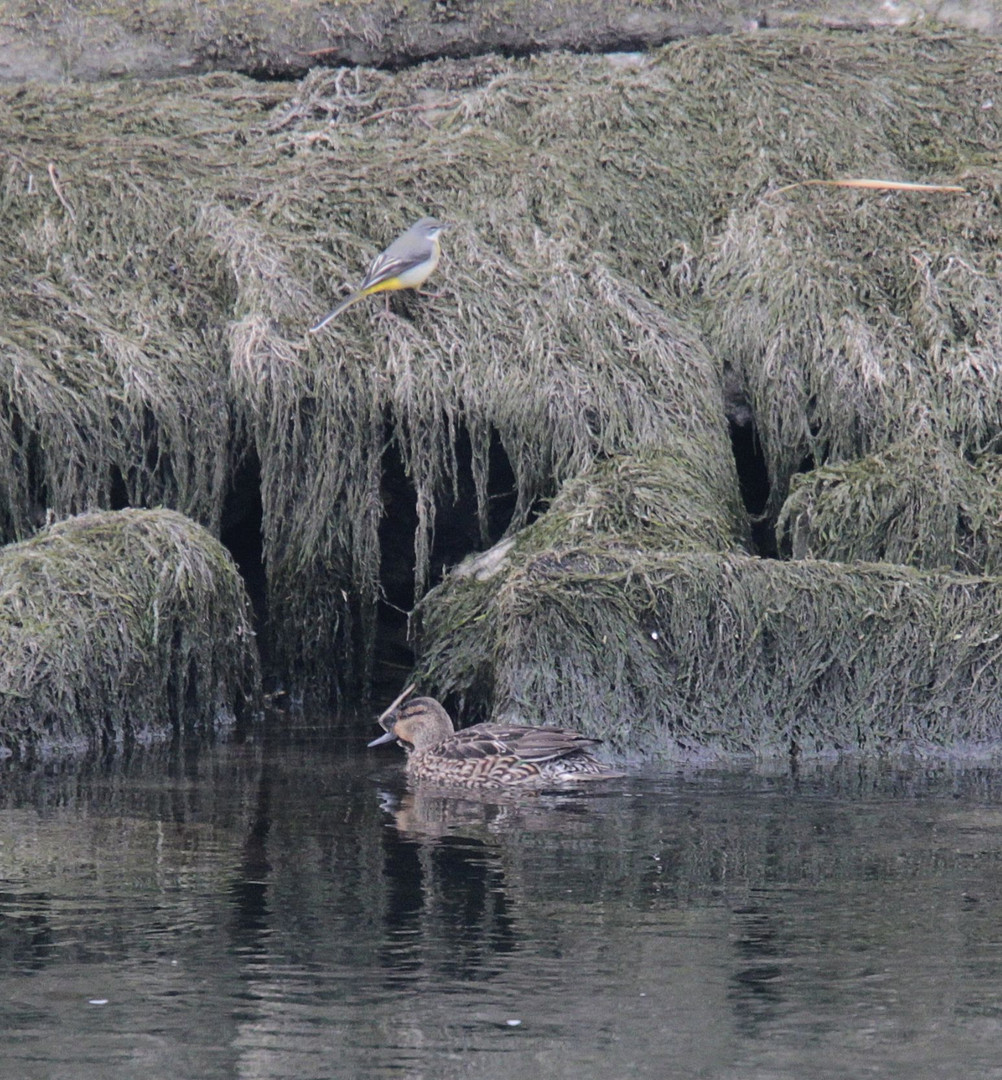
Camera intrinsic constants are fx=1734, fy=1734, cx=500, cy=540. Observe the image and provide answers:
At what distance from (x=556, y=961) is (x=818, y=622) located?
12.0ft

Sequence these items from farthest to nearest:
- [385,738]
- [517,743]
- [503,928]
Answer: [385,738]
[517,743]
[503,928]

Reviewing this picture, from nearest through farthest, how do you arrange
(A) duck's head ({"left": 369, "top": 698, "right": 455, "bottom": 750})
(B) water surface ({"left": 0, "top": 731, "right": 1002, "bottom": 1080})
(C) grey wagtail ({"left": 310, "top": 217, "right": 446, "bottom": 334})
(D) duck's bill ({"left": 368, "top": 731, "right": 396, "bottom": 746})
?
(B) water surface ({"left": 0, "top": 731, "right": 1002, "bottom": 1080}), (A) duck's head ({"left": 369, "top": 698, "right": 455, "bottom": 750}), (D) duck's bill ({"left": 368, "top": 731, "right": 396, "bottom": 746}), (C) grey wagtail ({"left": 310, "top": 217, "right": 446, "bottom": 334})

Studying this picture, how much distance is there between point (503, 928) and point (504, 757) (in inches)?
94.5

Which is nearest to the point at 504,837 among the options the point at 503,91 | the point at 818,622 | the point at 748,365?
the point at 818,622

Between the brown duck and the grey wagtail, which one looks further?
the grey wagtail

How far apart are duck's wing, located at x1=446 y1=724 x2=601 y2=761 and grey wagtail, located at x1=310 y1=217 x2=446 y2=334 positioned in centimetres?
272

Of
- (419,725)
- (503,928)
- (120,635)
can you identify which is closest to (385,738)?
(419,725)

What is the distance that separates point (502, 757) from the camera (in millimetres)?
7238

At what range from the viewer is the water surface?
12.8 ft

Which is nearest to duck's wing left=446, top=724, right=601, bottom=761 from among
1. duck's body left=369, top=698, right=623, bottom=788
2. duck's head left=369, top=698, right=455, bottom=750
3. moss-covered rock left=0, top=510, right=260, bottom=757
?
duck's body left=369, top=698, right=623, bottom=788

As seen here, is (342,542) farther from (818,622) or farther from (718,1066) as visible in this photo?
(718,1066)

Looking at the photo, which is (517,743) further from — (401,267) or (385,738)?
(401,267)

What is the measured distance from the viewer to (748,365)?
30.9 ft

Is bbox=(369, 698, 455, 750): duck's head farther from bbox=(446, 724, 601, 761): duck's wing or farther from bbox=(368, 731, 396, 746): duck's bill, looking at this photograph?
bbox=(446, 724, 601, 761): duck's wing
